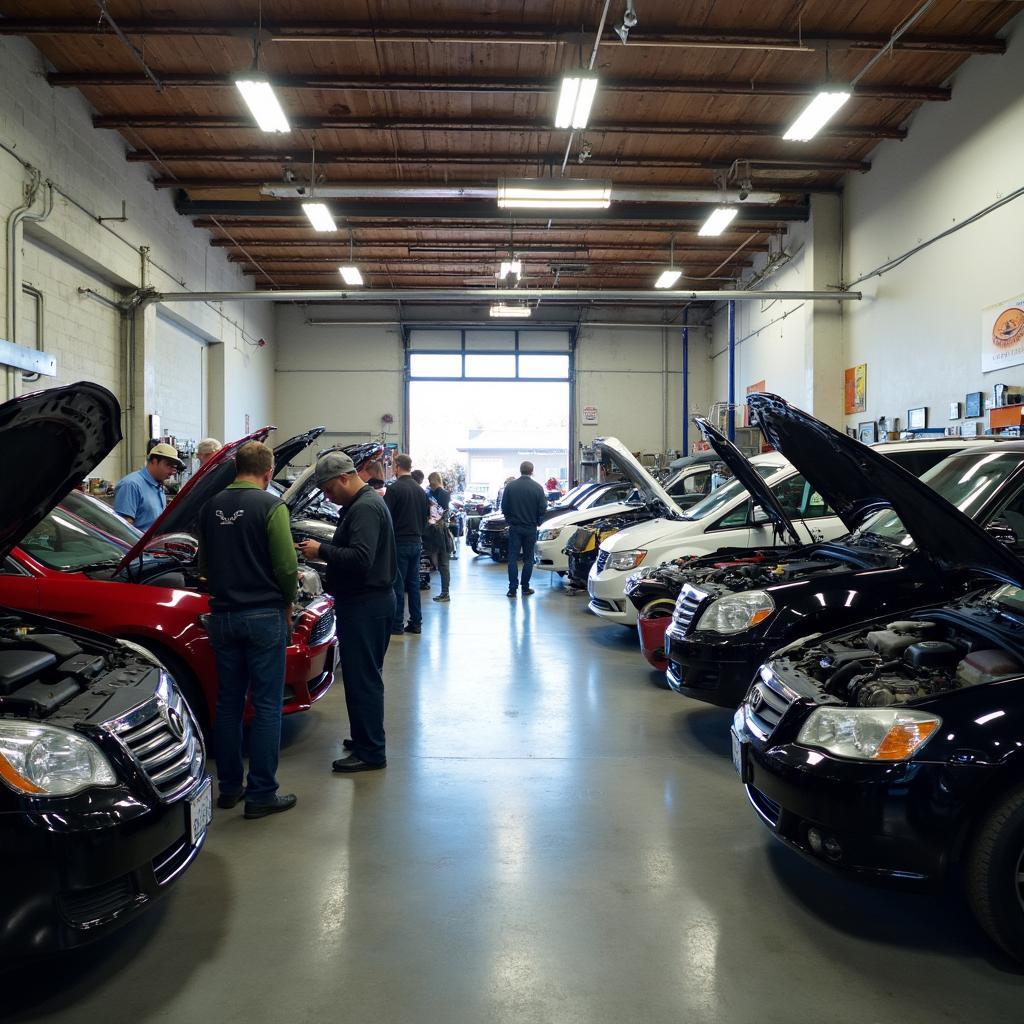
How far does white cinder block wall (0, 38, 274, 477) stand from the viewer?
29.8 feet

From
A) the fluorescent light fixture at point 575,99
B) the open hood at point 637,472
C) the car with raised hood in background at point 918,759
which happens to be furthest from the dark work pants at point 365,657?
the fluorescent light fixture at point 575,99

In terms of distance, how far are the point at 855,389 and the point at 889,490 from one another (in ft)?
35.8

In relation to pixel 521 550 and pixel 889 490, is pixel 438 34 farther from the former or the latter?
pixel 889 490

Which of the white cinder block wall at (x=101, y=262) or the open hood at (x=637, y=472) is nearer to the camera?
the open hood at (x=637, y=472)

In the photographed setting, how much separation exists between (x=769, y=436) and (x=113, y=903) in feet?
12.5

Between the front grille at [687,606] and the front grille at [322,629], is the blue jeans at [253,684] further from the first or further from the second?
the front grille at [687,606]

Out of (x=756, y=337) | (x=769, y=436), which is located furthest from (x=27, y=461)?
(x=756, y=337)

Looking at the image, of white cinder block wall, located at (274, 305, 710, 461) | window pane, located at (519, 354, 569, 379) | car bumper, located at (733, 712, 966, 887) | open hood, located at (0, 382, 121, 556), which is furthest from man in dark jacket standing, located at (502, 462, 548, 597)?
window pane, located at (519, 354, 569, 379)

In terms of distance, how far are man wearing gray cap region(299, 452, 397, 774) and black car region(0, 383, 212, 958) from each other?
1102mm

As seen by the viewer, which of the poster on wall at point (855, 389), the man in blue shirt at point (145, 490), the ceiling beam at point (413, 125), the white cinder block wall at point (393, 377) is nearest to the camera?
the man in blue shirt at point (145, 490)

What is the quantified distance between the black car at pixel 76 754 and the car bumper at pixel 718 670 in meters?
2.60

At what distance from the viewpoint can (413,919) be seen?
279cm

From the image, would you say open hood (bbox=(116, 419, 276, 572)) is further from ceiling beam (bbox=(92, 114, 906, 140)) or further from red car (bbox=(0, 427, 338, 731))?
ceiling beam (bbox=(92, 114, 906, 140))

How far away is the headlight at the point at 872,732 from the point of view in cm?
251
